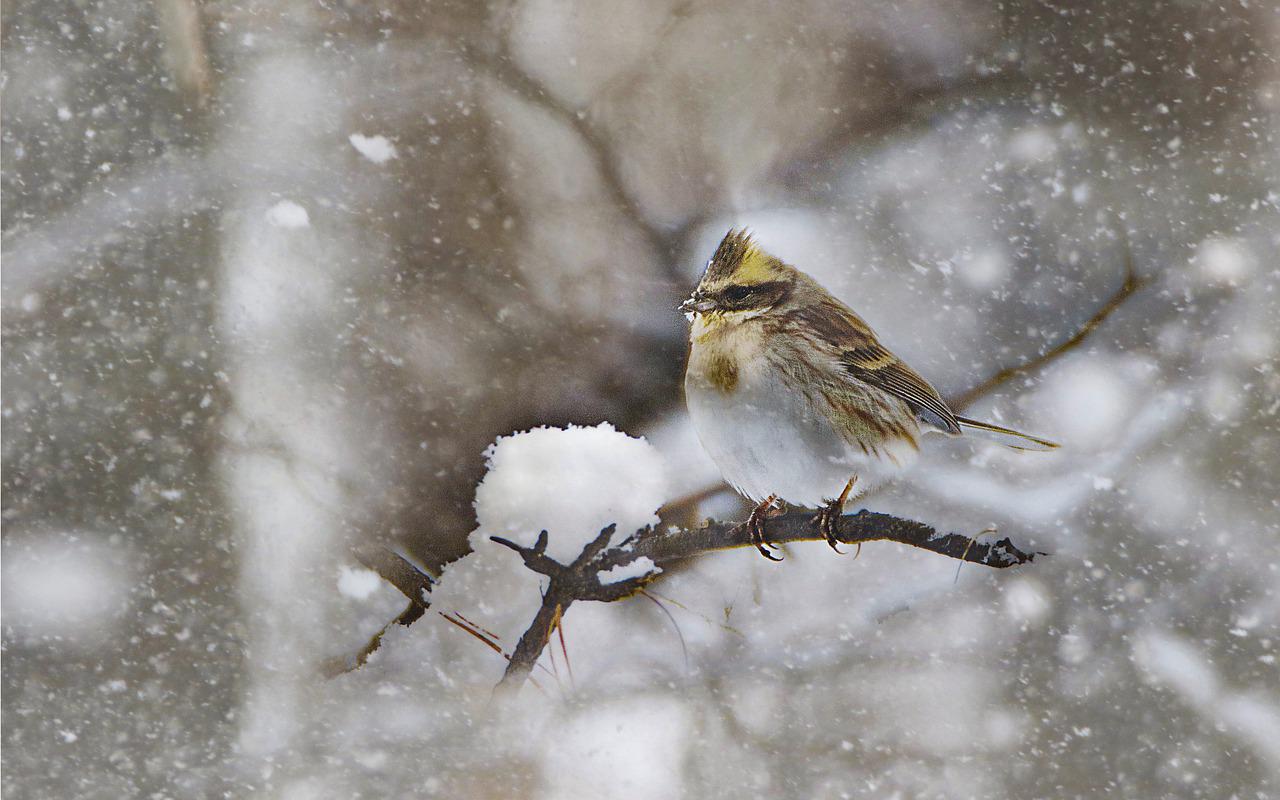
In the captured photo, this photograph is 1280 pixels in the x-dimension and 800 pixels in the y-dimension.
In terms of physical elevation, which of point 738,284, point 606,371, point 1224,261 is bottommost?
point 606,371

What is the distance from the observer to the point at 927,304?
2.11 feet

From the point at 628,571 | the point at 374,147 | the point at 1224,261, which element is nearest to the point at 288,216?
the point at 374,147

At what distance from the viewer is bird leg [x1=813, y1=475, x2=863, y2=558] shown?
0.63 metres

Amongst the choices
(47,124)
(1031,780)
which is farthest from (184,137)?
(1031,780)

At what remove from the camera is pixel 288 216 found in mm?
659

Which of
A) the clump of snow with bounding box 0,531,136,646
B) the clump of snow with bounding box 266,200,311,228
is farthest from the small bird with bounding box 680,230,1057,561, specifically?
the clump of snow with bounding box 0,531,136,646

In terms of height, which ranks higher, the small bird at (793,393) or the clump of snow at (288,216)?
the small bird at (793,393)

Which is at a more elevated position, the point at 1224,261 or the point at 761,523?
the point at 1224,261

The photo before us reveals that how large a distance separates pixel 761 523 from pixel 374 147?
0.42 m

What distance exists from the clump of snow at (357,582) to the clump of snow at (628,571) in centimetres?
18

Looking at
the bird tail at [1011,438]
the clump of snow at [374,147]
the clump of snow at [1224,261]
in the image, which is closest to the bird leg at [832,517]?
the bird tail at [1011,438]

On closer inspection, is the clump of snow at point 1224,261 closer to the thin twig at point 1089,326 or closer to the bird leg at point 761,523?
Answer: the thin twig at point 1089,326

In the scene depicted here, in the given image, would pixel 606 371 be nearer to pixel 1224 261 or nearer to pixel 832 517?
pixel 832 517

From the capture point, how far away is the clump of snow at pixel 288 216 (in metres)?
0.66
